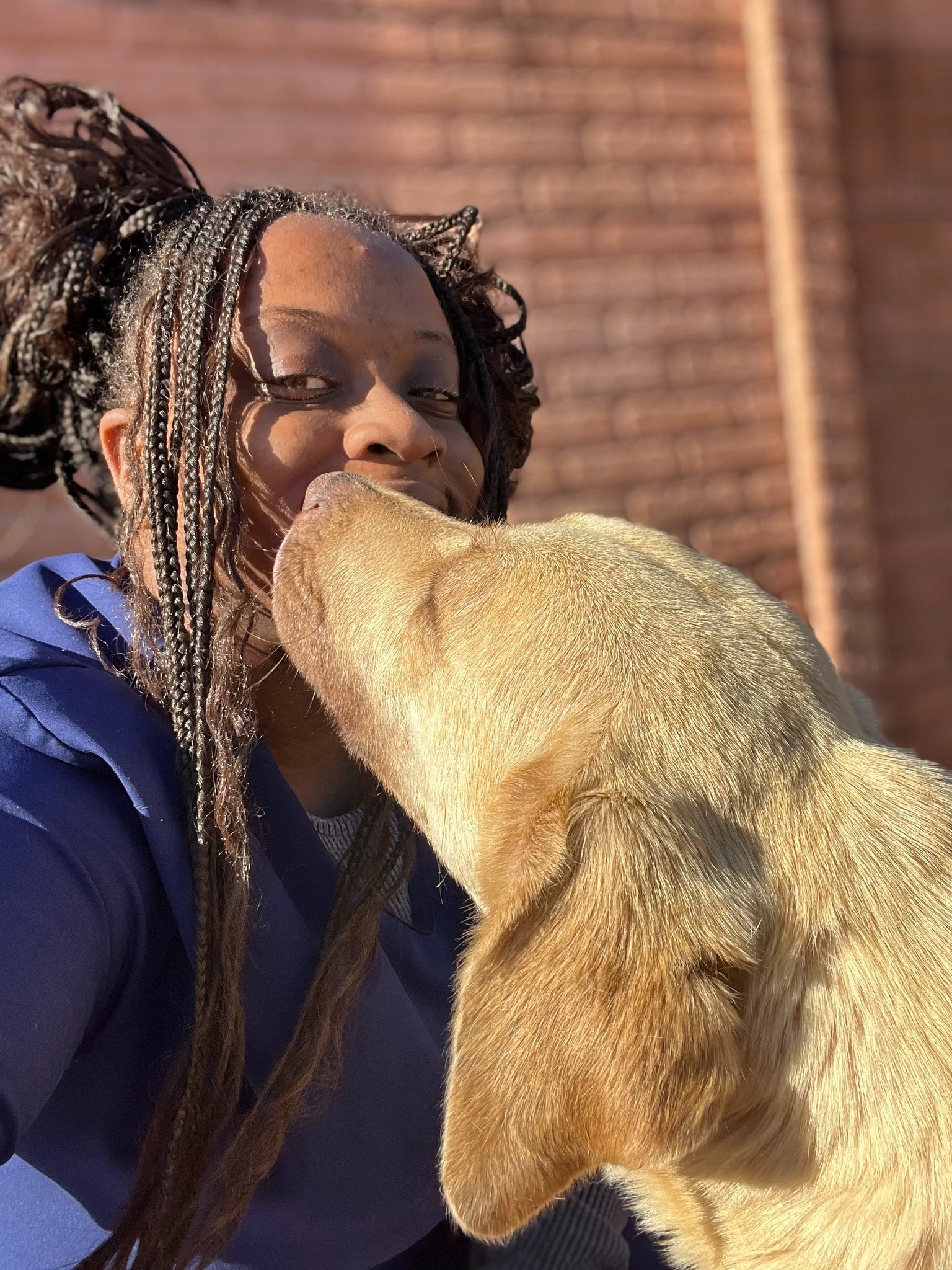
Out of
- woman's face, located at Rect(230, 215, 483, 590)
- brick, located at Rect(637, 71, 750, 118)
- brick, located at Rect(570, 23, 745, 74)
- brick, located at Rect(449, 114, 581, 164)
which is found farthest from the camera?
brick, located at Rect(637, 71, 750, 118)

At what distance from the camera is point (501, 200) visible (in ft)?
15.8

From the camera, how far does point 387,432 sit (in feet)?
6.72

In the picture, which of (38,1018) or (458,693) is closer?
(38,1018)

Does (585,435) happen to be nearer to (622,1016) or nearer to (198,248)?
(198,248)

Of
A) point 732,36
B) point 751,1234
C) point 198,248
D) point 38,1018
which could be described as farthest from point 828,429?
point 38,1018

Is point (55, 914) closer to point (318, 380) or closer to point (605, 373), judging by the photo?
point (318, 380)

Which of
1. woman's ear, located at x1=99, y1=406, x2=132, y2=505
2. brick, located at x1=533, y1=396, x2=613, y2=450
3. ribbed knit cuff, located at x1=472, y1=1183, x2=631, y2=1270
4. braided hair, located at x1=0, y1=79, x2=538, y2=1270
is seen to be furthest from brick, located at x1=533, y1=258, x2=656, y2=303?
ribbed knit cuff, located at x1=472, y1=1183, x2=631, y2=1270

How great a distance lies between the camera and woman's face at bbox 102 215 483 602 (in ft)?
6.76

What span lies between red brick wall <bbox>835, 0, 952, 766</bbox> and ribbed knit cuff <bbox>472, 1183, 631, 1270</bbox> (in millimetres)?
3699

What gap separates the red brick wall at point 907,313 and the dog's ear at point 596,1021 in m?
4.30

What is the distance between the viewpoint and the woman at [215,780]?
1.66 metres

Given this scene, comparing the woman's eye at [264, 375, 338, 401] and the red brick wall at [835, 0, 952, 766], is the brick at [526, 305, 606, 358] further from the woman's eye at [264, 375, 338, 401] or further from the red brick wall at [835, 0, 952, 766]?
the woman's eye at [264, 375, 338, 401]

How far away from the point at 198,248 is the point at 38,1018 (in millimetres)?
1346

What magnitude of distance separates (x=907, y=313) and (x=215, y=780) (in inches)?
191
